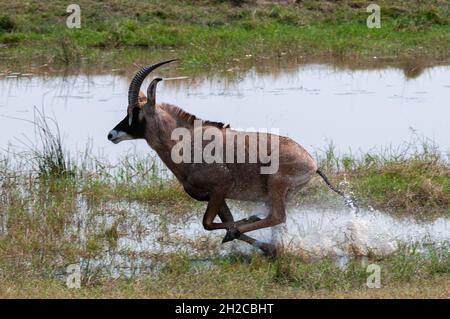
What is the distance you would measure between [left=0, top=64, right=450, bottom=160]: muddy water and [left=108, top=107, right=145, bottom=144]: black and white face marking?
10.8 ft

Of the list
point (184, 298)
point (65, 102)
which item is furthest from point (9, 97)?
point (184, 298)

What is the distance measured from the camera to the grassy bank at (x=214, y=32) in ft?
57.7

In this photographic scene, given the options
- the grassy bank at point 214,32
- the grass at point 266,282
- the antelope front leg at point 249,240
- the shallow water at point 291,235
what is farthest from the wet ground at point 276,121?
the grassy bank at point 214,32

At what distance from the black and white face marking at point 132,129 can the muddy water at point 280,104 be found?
3.29 metres

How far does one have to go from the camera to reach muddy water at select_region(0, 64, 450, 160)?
42.4ft

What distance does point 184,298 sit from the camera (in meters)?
6.95

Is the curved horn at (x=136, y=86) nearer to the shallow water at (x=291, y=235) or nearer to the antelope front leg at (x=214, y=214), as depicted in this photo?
the antelope front leg at (x=214, y=214)

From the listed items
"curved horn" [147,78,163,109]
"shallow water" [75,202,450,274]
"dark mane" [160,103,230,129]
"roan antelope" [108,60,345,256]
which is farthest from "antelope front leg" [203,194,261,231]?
"curved horn" [147,78,163,109]

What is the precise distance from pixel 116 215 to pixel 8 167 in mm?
1647

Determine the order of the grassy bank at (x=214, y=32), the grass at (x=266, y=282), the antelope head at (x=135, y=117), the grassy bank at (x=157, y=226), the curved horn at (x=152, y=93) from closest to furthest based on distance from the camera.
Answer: the grass at (x=266, y=282) < the grassy bank at (x=157, y=226) < the curved horn at (x=152, y=93) < the antelope head at (x=135, y=117) < the grassy bank at (x=214, y=32)

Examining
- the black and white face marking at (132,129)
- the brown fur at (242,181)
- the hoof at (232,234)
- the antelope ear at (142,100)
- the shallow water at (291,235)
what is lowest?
the shallow water at (291,235)

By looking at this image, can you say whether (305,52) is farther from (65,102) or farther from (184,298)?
(184,298)

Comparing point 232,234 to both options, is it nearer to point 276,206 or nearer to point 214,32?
point 276,206

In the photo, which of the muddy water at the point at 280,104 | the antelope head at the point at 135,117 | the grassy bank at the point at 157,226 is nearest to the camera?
the grassy bank at the point at 157,226
